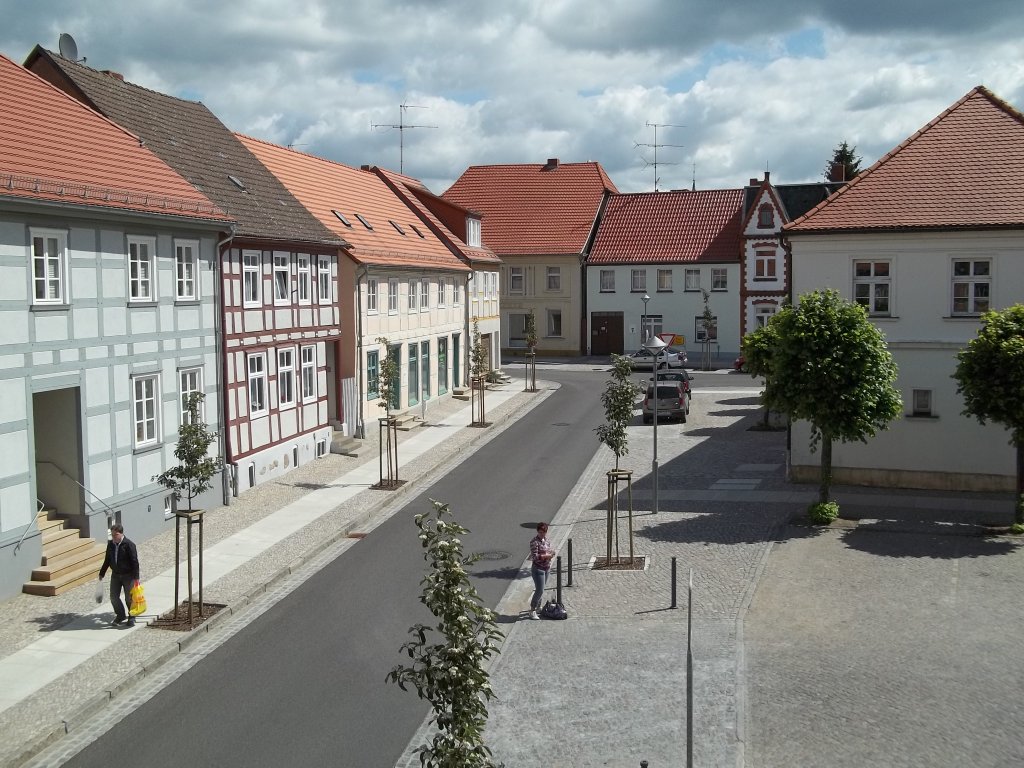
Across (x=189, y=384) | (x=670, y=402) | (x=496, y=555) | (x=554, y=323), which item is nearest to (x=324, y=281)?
(x=189, y=384)

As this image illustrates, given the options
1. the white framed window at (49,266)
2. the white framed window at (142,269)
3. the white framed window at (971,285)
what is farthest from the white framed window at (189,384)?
the white framed window at (971,285)

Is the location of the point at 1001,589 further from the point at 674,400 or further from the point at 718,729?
the point at 674,400

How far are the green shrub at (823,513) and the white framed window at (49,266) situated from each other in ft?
50.1

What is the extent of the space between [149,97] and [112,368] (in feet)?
35.7

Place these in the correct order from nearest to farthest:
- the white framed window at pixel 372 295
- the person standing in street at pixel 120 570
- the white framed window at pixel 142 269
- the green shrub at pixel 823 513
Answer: the person standing in street at pixel 120 570, the white framed window at pixel 142 269, the green shrub at pixel 823 513, the white framed window at pixel 372 295

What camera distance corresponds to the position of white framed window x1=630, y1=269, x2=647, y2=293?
6412 cm

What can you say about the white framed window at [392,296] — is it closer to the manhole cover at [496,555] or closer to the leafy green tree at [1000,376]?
the manhole cover at [496,555]

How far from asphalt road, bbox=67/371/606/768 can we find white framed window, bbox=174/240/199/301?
6684mm

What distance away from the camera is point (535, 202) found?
68125 millimetres

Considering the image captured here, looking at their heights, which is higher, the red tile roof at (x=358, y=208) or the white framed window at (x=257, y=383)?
the red tile roof at (x=358, y=208)

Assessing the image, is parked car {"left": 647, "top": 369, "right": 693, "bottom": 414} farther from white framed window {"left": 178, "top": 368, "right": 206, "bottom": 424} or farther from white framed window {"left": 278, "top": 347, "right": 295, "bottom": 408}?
white framed window {"left": 178, "top": 368, "right": 206, "bottom": 424}

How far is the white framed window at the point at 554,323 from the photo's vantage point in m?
65.6

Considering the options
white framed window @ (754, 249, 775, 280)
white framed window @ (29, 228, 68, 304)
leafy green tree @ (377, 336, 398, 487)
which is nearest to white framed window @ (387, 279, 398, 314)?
leafy green tree @ (377, 336, 398, 487)

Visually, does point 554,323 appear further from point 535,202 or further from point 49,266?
point 49,266
